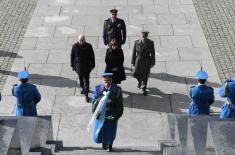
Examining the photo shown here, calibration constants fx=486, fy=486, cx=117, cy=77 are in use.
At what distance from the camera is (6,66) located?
13023 mm

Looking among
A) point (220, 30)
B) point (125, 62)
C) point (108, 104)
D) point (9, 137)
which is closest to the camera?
point (9, 137)

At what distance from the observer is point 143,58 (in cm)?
1135

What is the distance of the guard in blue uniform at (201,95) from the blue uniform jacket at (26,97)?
302cm

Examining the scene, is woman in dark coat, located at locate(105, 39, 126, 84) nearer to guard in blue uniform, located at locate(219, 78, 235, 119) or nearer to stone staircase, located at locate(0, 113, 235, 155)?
stone staircase, located at locate(0, 113, 235, 155)

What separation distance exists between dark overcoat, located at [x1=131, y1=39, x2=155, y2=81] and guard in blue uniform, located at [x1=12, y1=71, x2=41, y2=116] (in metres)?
2.95

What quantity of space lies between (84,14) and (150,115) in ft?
19.2

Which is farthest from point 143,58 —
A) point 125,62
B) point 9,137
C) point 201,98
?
point 9,137

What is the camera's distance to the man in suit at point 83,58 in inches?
430

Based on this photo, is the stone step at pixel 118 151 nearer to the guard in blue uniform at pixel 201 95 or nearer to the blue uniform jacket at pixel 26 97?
the blue uniform jacket at pixel 26 97

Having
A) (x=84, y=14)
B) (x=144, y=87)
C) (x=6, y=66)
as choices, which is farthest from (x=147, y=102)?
(x=84, y=14)

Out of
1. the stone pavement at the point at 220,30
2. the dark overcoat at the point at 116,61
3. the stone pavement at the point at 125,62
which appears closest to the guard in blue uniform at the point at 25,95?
the stone pavement at the point at 125,62

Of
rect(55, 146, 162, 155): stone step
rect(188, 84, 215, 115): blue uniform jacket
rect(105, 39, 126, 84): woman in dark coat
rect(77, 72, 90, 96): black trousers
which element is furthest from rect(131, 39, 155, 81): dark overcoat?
rect(55, 146, 162, 155): stone step

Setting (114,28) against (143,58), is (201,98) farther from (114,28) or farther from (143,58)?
(114,28)

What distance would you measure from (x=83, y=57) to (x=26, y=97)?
7.26 feet
